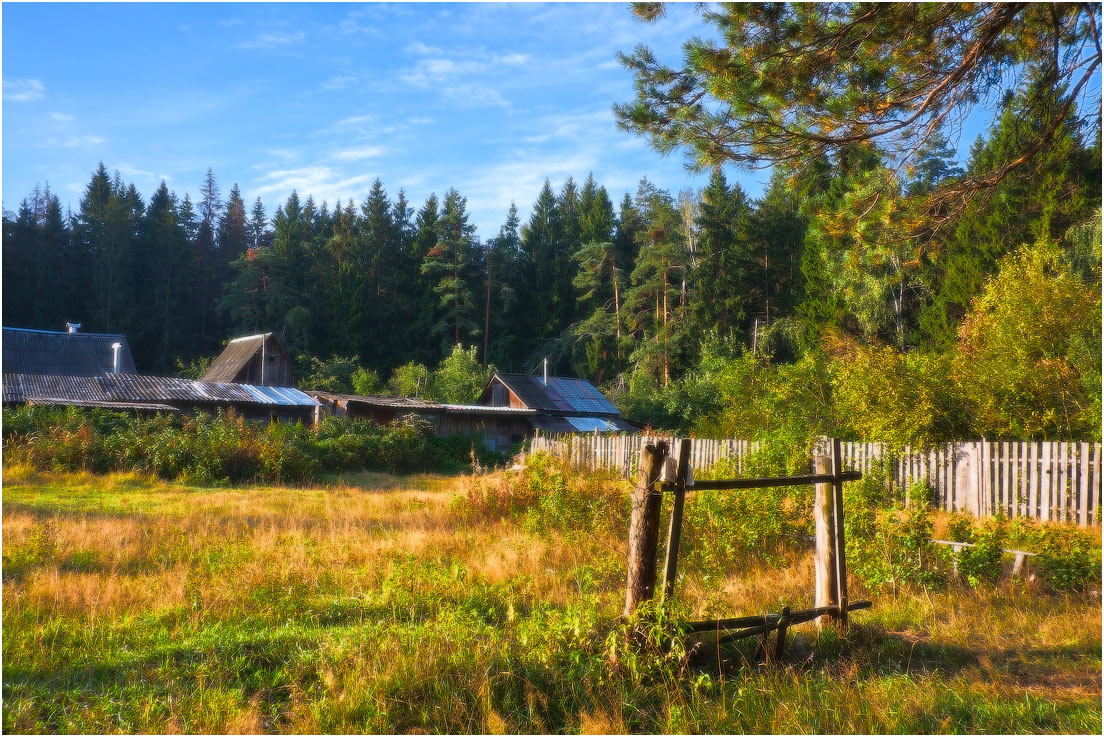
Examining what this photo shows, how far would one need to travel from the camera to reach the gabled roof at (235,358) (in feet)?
120

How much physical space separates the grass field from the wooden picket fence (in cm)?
394

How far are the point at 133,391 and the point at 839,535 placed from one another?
26.5 meters

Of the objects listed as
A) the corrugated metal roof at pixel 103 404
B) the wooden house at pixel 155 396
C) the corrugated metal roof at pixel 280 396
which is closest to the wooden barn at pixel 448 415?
the corrugated metal roof at pixel 280 396

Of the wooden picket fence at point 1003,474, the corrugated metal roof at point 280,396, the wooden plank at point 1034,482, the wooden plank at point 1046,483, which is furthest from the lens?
the corrugated metal roof at point 280,396

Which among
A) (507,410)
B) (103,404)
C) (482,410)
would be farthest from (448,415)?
(103,404)

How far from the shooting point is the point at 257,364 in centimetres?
3697

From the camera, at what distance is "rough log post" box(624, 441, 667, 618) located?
5016 mm

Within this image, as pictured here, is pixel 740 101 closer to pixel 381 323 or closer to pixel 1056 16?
pixel 1056 16

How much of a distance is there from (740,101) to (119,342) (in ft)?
128

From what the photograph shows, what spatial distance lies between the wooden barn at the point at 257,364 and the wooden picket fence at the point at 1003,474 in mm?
28682

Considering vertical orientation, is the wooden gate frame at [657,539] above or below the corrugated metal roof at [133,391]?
below

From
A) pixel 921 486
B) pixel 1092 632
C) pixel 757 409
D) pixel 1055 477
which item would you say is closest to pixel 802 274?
pixel 757 409

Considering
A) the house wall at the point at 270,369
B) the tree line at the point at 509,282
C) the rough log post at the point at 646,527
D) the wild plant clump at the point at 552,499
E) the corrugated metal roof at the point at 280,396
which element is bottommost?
the wild plant clump at the point at 552,499

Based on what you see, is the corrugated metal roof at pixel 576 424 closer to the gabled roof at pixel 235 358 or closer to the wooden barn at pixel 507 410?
the wooden barn at pixel 507 410
